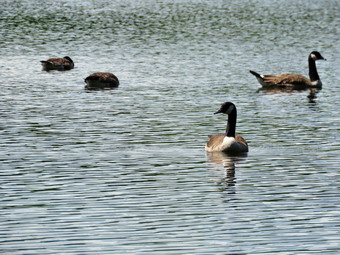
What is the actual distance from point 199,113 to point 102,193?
586 inches

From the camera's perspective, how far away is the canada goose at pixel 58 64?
51.8 metres

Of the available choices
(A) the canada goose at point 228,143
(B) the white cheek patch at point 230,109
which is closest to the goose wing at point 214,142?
(A) the canada goose at point 228,143

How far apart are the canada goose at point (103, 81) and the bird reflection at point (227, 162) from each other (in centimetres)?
1732

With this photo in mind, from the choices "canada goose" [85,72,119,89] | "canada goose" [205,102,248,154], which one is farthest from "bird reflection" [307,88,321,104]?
"canada goose" [205,102,248,154]

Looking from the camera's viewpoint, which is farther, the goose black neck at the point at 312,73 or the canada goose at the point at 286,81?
the goose black neck at the point at 312,73

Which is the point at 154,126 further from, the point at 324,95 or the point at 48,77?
the point at 48,77

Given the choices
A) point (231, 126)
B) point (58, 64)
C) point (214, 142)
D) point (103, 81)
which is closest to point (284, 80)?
point (103, 81)

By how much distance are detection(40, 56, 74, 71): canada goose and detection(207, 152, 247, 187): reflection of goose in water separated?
2544cm

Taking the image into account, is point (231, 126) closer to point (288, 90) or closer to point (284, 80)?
point (284, 80)

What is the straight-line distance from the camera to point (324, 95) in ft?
142

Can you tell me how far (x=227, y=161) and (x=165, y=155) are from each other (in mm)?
1733

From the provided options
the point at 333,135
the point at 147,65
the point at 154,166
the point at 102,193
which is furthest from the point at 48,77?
the point at 102,193

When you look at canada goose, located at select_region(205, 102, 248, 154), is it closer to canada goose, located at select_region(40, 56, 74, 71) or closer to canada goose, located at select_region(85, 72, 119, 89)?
canada goose, located at select_region(85, 72, 119, 89)

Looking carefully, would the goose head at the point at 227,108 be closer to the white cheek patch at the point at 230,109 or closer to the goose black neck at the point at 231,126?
the white cheek patch at the point at 230,109
